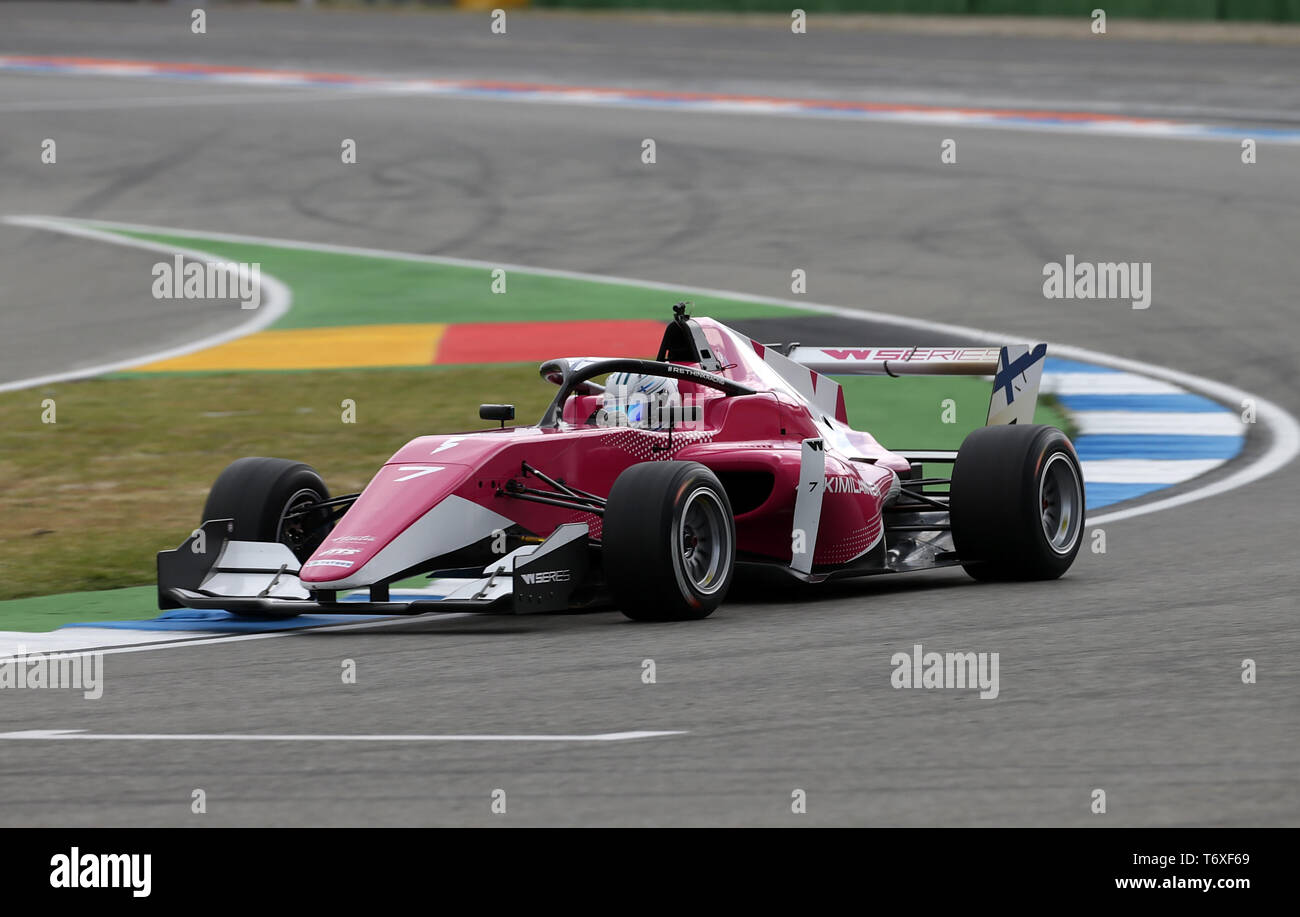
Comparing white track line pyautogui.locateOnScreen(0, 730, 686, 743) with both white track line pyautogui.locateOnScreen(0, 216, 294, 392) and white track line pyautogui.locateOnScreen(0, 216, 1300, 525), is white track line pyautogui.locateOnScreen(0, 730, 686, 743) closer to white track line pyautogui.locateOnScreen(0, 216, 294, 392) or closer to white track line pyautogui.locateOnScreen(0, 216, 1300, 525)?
white track line pyautogui.locateOnScreen(0, 216, 1300, 525)

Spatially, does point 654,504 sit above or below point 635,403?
below

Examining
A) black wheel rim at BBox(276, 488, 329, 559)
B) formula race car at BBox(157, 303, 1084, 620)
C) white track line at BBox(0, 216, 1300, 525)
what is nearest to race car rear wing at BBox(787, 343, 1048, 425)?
formula race car at BBox(157, 303, 1084, 620)

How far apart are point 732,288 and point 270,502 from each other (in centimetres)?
Result: 1049

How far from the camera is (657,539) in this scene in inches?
358

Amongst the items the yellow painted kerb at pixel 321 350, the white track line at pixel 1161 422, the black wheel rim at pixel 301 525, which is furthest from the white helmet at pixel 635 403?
the yellow painted kerb at pixel 321 350

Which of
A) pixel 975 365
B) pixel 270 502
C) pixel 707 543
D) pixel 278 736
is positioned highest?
pixel 975 365

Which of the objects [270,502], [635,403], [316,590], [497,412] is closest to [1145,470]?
[635,403]

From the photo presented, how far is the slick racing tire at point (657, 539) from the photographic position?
913cm

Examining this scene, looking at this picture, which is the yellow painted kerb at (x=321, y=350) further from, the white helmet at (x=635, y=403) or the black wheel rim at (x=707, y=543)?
the black wheel rim at (x=707, y=543)

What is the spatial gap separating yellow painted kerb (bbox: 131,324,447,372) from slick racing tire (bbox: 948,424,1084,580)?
25.4 feet

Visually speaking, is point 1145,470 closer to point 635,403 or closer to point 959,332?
point 959,332

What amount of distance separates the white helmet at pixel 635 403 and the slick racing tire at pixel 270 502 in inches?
54.7

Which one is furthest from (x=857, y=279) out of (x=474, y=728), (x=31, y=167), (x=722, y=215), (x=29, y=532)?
(x=474, y=728)
